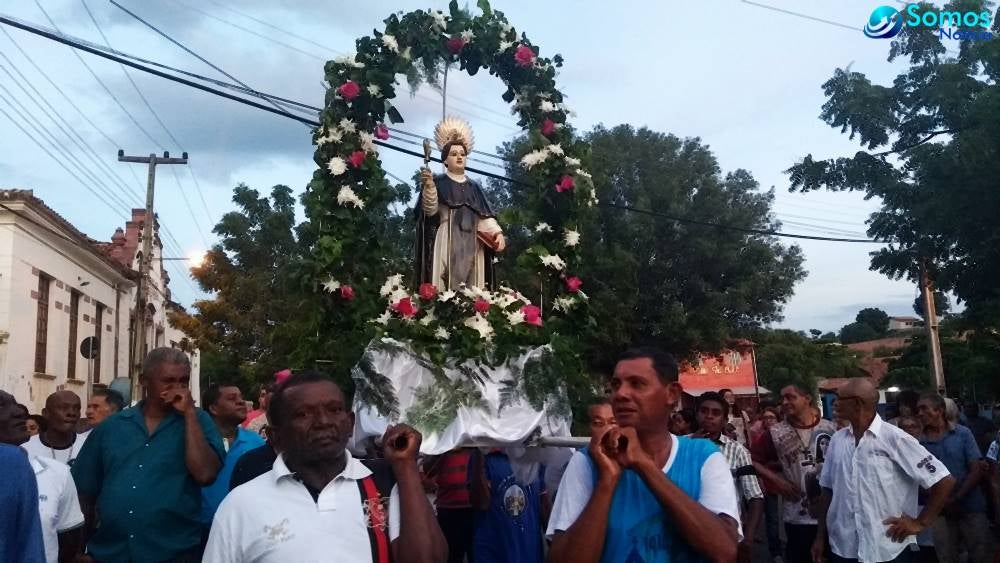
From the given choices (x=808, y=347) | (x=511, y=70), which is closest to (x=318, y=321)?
(x=511, y=70)

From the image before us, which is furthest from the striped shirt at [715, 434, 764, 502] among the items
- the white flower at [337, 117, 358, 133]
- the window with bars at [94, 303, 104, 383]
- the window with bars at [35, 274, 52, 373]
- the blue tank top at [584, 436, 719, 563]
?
the window with bars at [94, 303, 104, 383]

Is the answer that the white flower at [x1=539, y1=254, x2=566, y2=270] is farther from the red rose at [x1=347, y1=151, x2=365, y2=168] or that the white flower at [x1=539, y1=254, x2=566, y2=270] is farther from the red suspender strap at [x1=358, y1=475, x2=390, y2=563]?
the red suspender strap at [x1=358, y1=475, x2=390, y2=563]

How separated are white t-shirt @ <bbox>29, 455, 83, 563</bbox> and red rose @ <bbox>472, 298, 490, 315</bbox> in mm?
3379

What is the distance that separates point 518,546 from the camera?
5.83 meters

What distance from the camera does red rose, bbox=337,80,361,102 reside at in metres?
7.72

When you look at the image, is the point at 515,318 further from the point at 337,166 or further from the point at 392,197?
the point at 337,166

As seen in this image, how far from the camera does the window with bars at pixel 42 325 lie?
21312mm

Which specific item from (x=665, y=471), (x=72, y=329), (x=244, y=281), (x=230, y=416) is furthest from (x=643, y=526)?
(x=72, y=329)

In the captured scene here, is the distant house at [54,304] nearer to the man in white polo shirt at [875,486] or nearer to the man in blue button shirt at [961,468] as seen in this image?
the man in blue button shirt at [961,468]

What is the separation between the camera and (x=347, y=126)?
7.76 m

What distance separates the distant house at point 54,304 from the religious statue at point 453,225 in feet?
37.3

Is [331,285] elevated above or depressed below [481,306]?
above

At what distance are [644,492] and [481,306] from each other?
4.29 metres

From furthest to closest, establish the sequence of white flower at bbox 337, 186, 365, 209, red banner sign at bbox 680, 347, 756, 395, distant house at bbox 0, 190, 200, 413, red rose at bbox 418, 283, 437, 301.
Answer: red banner sign at bbox 680, 347, 756, 395
distant house at bbox 0, 190, 200, 413
white flower at bbox 337, 186, 365, 209
red rose at bbox 418, 283, 437, 301
